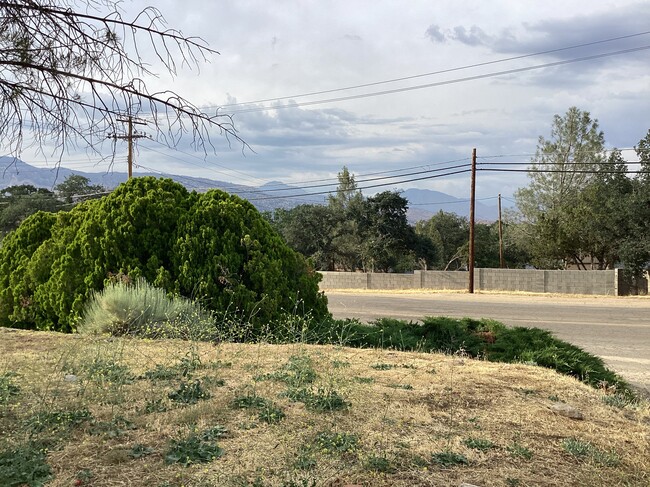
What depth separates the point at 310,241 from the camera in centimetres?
4572

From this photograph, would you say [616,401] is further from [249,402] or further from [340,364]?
[249,402]

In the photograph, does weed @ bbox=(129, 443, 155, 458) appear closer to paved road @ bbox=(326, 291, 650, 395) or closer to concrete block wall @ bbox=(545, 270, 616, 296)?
paved road @ bbox=(326, 291, 650, 395)

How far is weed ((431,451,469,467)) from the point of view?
3.44m

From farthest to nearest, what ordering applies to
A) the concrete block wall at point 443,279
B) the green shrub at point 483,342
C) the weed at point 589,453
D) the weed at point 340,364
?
the concrete block wall at point 443,279, the green shrub at point 483,342, the weed at point 340,364, the weed at point 589,453

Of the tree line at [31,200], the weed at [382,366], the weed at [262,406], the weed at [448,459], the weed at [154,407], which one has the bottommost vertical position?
the weed at [448,459]

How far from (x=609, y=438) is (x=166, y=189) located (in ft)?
21.5

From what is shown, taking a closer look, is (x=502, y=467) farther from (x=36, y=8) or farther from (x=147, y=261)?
(x=147, y=261)

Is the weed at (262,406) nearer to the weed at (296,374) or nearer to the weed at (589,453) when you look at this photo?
the weed at (296,374)

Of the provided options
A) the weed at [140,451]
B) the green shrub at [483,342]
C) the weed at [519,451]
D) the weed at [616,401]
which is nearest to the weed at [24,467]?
the weed at [140,451]

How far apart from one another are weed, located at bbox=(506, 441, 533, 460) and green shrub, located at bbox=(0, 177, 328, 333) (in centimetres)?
386

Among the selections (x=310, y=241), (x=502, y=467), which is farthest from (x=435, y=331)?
(x=310, y=241)

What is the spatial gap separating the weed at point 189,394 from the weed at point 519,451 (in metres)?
2.19

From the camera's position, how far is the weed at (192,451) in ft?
11.1

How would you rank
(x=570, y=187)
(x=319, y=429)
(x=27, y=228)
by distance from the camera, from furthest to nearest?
(x=570, y=187), (x=27, y=228), (x=319, y=429)
